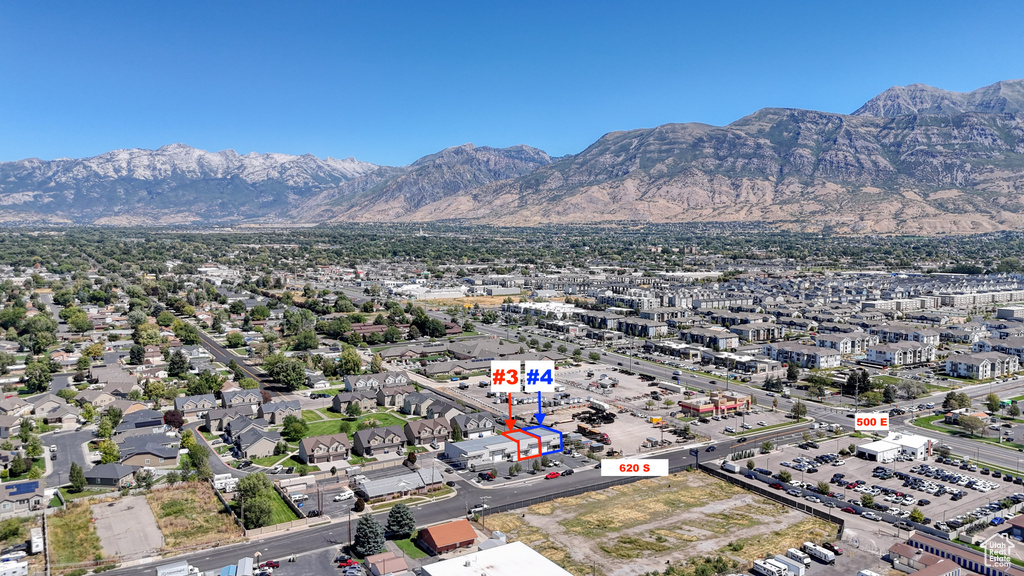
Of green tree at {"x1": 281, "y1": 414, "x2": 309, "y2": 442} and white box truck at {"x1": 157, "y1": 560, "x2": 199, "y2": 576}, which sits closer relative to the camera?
white box truck at {"x1": 157, "y1": 560, "x2": 199, "y2": 576}

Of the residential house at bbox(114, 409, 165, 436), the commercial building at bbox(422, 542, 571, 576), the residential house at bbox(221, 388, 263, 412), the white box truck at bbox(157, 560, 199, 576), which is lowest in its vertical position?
the white box truck at bbox(157, 560, 199, 576)

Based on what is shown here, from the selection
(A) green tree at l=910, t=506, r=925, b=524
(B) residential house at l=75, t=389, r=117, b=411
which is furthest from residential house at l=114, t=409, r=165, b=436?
(A) green tree at l=910, t=506, r=925, b=524

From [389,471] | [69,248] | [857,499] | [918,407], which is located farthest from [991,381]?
[69,248]

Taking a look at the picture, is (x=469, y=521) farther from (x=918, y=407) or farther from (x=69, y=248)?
(x=69, y=248)

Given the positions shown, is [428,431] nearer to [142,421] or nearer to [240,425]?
[240,425]

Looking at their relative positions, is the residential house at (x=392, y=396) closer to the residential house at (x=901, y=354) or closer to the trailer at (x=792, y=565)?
the trailer at (x=792, y=565)

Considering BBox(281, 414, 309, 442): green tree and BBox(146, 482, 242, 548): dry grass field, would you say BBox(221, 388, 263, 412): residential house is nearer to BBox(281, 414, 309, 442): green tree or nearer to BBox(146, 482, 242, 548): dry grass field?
BBox(281, 414, 309, 442): green tree
